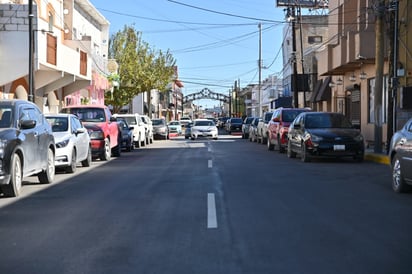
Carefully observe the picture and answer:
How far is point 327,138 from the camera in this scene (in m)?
17.9

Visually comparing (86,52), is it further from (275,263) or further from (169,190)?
(275,263)

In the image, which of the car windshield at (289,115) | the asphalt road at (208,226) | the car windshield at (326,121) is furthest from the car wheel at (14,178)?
the car windshield at (289,115)

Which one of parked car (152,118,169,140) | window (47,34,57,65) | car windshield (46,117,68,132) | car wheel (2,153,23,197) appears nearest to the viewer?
car wheel (2,153,23,197)

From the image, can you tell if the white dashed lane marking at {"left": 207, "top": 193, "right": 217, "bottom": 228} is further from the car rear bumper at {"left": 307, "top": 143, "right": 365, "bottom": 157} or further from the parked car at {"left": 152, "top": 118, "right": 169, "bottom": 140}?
the parked car at {"left": 152, "top": 118, "right": 169, "bottom": 140}

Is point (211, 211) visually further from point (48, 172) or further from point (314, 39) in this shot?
point (314, 39)

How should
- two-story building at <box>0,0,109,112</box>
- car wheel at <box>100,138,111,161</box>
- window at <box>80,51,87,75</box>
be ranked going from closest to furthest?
car wheel at <box>100,138,111,161</box> < two-story building at <box>0,0,109,112</box> < window at <box>80,51,87,75</box>

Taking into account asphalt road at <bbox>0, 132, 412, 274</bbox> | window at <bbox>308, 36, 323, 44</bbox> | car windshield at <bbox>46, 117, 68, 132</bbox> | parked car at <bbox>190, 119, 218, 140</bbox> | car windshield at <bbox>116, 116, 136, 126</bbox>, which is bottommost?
asphalt road at <bbox>0, 132, 412, 274</bbox>

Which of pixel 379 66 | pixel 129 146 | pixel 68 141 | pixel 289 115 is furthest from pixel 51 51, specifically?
pixel 379 66

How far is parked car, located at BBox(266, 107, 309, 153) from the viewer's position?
23422 millimetres

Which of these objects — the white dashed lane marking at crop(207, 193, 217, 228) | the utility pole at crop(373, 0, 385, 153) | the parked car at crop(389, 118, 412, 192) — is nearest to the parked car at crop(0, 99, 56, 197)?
the white dashed lane marking at crop(207, 193, 217, 228)

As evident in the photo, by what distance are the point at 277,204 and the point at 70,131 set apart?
7763 millimetres

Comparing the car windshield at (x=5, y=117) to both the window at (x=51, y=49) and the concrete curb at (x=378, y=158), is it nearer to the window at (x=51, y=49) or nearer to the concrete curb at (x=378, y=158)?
the concrete curb at (x=378, y=158)

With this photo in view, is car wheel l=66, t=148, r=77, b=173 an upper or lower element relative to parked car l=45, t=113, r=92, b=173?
lower

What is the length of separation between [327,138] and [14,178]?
10.1 m
